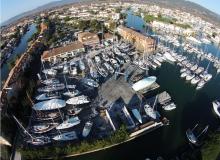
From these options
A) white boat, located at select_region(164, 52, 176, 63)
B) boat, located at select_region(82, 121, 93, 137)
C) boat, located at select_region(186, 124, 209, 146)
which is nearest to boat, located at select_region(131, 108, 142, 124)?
boat, located at select_region(82, 121, 93, 137)

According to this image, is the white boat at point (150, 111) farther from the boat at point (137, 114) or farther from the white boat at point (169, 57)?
the white boat at point (169, 57)

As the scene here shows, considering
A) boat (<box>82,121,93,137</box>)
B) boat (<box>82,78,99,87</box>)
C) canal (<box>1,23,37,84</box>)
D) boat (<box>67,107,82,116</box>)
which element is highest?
boat (<box>82,121,93,137</box>)

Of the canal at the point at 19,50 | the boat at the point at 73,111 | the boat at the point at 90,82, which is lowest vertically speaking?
the canal at the point at 19,50

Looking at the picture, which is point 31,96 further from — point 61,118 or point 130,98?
point 130,98

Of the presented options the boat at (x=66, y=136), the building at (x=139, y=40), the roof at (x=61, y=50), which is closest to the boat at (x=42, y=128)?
the boat at (x=66, y=136)

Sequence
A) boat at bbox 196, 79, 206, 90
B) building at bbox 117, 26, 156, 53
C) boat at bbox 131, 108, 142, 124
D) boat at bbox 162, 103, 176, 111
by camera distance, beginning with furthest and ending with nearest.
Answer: building at bbox 117, 26, 156, 53 → boat at bbox 196, 79, 206, 90 → boat at bbox 162, 103, 176, 111 → boat at bbox 131, 108, 142, 124

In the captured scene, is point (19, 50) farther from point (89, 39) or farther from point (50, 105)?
point (50, 105)

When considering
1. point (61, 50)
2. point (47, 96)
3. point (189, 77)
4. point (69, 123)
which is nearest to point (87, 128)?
point (69, 123)

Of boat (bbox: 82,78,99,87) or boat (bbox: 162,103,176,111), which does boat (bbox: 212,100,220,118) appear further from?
boat (bbox: 82,78,99,87)
